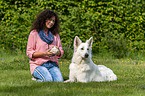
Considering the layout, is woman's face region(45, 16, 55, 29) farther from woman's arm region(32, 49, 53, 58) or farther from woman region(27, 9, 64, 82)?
woman's arm region(32, 49, 53, 58)

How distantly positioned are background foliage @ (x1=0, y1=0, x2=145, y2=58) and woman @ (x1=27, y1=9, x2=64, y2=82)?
16.4 ft

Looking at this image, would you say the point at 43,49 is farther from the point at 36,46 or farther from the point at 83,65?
the point at 83,65

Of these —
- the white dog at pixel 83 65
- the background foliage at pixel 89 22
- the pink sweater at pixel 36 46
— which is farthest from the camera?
the background foliage at pixel 89 22

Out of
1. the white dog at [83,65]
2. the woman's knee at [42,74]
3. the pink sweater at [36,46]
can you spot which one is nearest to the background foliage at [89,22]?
Result: the pink sweater at [36,46]

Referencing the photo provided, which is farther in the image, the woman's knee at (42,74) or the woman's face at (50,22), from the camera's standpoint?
the woman's face at (50,22)

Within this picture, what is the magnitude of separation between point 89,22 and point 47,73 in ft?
19.8

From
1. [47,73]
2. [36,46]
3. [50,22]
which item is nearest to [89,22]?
[50,22]

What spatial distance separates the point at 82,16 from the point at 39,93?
25.4 ft

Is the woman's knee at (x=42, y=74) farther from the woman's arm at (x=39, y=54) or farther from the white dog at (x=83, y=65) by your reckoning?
the white dog at (x=83, y=65)

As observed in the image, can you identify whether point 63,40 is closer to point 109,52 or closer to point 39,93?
point 109,52

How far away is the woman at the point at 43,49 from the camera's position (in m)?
5.57

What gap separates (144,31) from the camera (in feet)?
38.5

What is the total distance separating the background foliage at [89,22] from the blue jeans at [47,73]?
16.3 ft

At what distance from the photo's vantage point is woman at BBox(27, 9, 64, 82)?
18.3 ft
